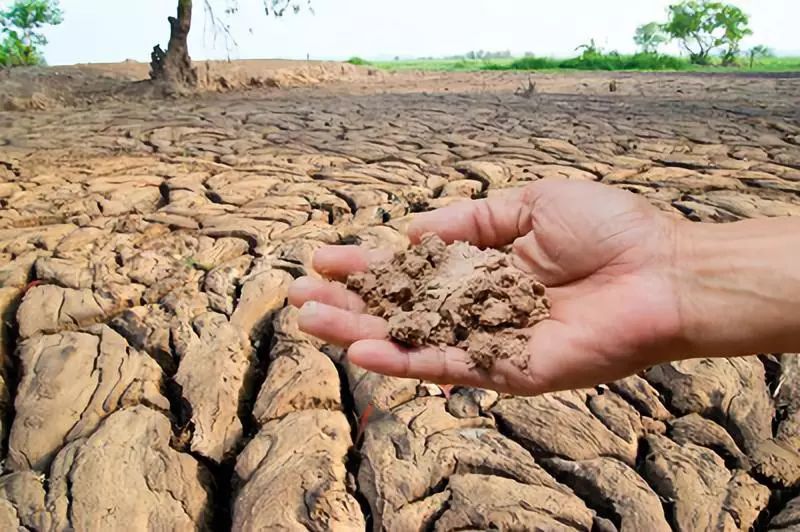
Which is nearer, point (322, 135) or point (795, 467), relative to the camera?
point (795, 467)

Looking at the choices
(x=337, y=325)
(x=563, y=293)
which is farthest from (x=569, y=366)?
(x=337, y=325)

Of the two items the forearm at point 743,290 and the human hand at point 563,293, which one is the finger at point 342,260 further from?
the forearm at point 743,290

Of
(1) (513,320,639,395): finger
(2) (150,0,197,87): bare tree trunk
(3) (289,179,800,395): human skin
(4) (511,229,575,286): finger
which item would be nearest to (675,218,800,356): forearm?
(3) (289,179,800,395): human skin

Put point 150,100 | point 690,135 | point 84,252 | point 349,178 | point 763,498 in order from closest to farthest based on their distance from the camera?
point 763,498 < point 84,252 < point 349,178 < point 690,135 < point 150,100

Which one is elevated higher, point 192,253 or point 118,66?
point 118,66

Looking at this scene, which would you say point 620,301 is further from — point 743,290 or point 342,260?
point 342,260

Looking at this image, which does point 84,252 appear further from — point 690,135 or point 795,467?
point 690,135

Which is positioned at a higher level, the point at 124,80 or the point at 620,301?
the point at 124,80

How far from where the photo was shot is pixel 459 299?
207 cm

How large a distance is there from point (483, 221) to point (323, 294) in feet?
2.16

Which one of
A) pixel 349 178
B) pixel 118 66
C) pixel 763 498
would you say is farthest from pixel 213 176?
pixel 118 66

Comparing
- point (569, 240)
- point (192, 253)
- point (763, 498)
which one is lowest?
point (763, 498)

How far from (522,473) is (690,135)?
469 centimetres

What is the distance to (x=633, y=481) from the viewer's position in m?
1.99
